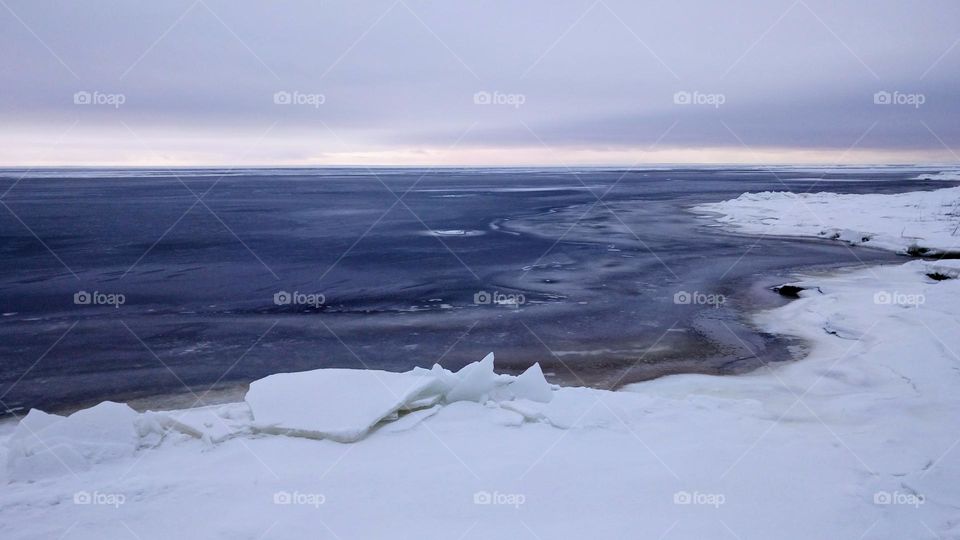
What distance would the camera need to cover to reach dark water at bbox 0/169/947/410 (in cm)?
939

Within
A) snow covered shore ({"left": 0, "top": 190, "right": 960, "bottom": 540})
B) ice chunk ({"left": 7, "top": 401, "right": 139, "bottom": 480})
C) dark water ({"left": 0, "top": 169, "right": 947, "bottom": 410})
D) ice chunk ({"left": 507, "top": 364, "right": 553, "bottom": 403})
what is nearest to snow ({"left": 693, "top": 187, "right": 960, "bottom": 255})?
dark water ({"left": 0, "top": 169, "right": 947, "bottom": 410})

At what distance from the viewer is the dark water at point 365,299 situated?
370 inches

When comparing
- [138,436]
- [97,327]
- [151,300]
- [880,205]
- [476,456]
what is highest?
[880,205]

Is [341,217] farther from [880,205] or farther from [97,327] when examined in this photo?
[880,205]

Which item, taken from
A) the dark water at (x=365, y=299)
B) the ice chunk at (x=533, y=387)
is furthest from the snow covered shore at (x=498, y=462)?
the dark water at (x=365, y=299)

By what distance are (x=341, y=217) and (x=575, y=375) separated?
2239 cm

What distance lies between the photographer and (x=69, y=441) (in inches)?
234

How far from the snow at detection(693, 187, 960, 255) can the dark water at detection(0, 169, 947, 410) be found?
6.13 ft

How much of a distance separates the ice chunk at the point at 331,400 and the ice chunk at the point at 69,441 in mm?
1216

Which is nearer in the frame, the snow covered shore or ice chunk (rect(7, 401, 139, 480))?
the snow covered shore

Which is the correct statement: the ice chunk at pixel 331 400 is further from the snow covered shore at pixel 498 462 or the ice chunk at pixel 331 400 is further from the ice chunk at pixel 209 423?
the ice chunk at pixel 209 423

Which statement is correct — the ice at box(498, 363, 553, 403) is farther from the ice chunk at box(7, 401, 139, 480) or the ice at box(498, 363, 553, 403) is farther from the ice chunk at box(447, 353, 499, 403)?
the ice chunk at box(7, 401, 139, 480)

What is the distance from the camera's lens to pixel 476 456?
606cm

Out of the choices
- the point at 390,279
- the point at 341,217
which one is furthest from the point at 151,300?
the point at 341,217
